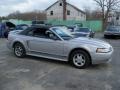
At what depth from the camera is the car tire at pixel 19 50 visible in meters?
9.82

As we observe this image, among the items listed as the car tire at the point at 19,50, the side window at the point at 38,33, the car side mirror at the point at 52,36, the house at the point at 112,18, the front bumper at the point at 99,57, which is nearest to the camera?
the front bumper at the point at 99,57

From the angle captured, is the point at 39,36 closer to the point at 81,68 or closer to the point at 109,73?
the point at 81,68

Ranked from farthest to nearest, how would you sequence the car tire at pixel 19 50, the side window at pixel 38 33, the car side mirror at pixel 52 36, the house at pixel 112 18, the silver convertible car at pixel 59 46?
the house at pixel 112 18, the car tire at pixel 19 50, the side window at pixel 38 33, the car side mirror at pixel 52 36, the silver convertible car at pixel 59 46

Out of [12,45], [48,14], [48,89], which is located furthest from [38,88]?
[48,14]

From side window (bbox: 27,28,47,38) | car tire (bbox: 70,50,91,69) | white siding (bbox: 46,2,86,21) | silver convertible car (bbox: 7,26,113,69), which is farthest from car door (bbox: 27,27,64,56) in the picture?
white siding (bbox: 46,2,86,21)

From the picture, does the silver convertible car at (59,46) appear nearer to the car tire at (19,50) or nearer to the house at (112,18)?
the car tire at (19,50)

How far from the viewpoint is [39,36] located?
9.31 meters

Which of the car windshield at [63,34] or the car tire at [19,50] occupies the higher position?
the car windshield at [63,34]

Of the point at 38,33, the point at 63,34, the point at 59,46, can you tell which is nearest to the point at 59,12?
the point at 38,33

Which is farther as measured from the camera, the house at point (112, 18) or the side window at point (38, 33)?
the house at point (112, 18)

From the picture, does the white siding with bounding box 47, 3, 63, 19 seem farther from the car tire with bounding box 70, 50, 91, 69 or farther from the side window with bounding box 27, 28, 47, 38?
the car tire with bounding box 70, 50, 91, 69

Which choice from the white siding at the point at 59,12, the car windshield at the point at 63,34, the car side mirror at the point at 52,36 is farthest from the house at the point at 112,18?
the car side mirror at the point at 52,36

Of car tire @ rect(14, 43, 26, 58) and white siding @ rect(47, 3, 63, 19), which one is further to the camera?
white siding @ rect(47, 3, 63, 19)

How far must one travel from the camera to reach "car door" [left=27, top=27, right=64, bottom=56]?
8.65 m
